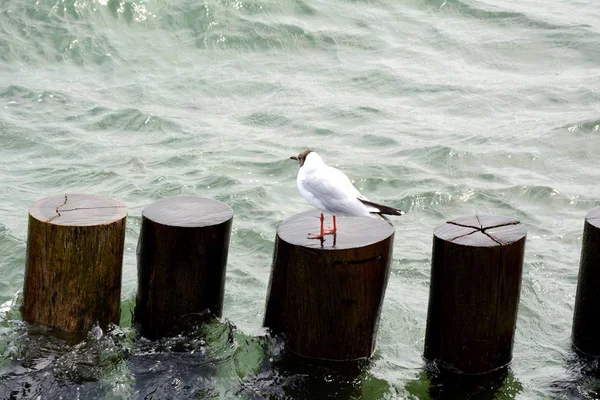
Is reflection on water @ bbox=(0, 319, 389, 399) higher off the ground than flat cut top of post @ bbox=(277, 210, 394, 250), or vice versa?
flat cut top of post @ bbox=(277, 210, 394, 250)

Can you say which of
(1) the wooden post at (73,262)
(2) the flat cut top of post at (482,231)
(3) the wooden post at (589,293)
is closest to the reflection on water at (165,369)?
(1) the wooden post at (73,262)

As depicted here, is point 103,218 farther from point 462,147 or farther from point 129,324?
point 462,147

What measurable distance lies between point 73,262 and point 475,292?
2413 millimetres

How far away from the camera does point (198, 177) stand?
1062cm

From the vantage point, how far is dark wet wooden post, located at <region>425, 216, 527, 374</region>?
18.3 feet

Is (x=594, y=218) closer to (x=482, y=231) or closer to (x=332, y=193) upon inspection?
(x=482, y=231)

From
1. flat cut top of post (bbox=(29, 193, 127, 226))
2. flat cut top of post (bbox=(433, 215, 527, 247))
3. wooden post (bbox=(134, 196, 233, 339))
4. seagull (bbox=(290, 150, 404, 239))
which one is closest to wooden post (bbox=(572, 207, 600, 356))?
flat cut top of post (bbox=(433, 215, 527, 247))

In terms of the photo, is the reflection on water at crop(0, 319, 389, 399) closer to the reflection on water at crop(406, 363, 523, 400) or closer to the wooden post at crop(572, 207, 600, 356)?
the reflection on water at crop(406, 363, 523, 400)

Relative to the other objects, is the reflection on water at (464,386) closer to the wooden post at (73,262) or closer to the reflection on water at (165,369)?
the reflection on water at (165,369)

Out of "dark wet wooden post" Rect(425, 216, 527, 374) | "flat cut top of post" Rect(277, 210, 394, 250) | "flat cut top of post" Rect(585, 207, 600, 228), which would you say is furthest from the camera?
"flat cut top of post" Rect(585, 207, 600, 228)

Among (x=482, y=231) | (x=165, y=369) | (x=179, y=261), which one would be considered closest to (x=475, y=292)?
(x=482, y=231)

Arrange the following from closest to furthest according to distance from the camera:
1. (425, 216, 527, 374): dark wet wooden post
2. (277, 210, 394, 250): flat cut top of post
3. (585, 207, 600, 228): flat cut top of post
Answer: (425, 216, 527, 374): dark wet wooden post
(277, 210, 394, 250): flat cut top of post
(585, 207, 600, 228): flat cut top of post

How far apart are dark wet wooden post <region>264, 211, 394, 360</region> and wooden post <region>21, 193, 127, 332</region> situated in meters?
1.03

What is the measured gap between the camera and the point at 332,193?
5883 millimetres
